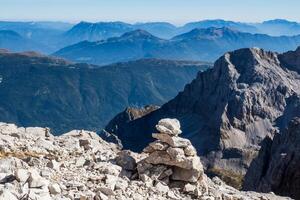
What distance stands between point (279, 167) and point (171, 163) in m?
119

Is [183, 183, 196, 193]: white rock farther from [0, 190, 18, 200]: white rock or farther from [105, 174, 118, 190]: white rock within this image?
[0, 190, 18, 200]: white rock

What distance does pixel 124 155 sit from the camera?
41.2 m

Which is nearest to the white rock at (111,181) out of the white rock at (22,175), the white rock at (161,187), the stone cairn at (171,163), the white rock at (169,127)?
the white rock at (161,187)

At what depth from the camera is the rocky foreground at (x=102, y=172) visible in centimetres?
3073

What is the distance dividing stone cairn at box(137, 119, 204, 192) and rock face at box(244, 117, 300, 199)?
93.1 metres

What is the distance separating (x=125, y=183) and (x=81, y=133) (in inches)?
1024

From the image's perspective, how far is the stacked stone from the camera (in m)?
38.8

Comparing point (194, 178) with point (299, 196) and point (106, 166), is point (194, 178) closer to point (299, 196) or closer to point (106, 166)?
point (106, 166)

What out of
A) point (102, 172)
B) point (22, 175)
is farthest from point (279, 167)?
point (22, 175)

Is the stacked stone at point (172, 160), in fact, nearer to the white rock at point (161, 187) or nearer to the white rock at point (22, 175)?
the white rock at point (161, 187)

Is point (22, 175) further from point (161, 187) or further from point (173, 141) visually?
point (173, 141)

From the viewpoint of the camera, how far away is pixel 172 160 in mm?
38812

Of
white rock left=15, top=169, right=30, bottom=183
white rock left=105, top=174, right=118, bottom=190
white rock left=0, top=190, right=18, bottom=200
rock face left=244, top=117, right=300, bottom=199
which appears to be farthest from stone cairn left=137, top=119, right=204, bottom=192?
rock face left=244, top=117, right=300, bottom=199

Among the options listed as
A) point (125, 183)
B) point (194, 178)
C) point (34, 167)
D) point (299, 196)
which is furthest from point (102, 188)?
point (299, 196)
